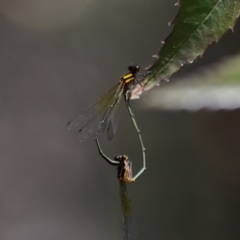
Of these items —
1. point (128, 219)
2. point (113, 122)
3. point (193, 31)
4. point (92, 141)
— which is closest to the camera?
point (193, 31)

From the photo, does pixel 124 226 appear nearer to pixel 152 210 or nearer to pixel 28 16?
pixel 152 210

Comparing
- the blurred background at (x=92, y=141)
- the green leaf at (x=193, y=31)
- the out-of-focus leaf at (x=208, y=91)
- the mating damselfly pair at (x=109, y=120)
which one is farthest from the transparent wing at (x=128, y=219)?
the blurred background at (x=92, y=141)

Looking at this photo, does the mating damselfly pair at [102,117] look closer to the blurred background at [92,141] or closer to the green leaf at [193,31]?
the green leaf at [193,31]

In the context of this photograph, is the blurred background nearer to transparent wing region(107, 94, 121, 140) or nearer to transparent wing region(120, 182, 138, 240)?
transparent wing region(120, 182, 138, 240)

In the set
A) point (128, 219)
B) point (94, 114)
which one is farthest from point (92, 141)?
point (94, 114)

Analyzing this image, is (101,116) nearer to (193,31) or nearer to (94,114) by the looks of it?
(94,114)

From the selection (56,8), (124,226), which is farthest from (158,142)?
(124,226)
